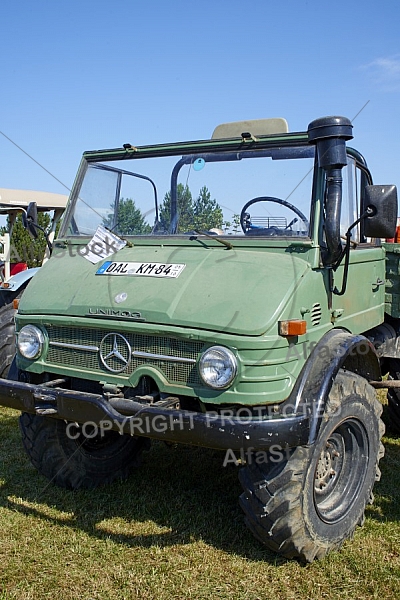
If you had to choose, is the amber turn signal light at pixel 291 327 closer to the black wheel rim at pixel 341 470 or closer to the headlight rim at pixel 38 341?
the black wheel rim at pixel 341 470

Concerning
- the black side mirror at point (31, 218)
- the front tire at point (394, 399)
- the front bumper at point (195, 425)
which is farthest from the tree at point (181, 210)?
the front tire at point (394, 399)

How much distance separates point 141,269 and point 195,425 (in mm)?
1127

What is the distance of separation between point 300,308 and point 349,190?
1.35 metres

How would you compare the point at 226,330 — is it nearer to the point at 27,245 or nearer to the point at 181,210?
the point at 181,210

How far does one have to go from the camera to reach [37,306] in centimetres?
376

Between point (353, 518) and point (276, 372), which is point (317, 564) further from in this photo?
point (276, 372)

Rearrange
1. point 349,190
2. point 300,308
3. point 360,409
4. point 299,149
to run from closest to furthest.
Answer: point 300,308 < point 360,409 < point 299,149 < point 349,190

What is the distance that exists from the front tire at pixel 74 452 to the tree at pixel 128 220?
140 centimetres

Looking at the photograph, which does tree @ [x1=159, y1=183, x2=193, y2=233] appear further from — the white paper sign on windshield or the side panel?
the side panel

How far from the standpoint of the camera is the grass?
125 inches

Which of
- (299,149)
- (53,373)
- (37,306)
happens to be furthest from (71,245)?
(299,149)

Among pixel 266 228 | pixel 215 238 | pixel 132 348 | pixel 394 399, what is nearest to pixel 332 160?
pixel 266 228

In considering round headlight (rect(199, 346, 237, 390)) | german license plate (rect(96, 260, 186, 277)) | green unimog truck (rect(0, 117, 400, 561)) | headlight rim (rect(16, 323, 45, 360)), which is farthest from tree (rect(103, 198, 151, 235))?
round headlight (rect(199, 346, 237, 390))

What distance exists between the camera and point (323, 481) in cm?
356
